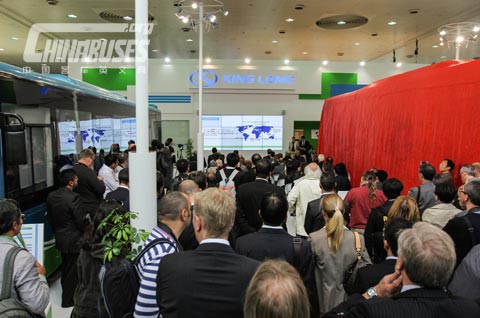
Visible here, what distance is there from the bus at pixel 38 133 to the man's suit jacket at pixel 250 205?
2.13 meters

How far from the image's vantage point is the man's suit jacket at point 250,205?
152 inches

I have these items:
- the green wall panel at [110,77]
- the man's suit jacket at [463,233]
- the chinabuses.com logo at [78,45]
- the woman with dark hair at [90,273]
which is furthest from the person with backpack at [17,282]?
the green wall panel at [110,77]

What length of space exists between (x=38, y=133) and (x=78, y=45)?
11541mm

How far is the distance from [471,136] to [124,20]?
33.8ft

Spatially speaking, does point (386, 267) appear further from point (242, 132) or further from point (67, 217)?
point (242, 132)

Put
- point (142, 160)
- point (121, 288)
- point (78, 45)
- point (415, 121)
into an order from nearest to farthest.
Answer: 1. point (121, 288)
2. point (142, 160)
3. point (415, 121)
4. point (78, 45)

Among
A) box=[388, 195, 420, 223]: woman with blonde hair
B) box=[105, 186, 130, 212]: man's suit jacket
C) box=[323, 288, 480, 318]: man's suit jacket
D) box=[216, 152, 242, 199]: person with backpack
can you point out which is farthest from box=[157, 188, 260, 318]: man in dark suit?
box=[216, 152, 242, 199]: person with backpack

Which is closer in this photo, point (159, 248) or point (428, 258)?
point (428, 258)

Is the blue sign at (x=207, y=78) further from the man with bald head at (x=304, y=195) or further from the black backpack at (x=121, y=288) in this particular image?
the black backpack at (x=121, y=288)

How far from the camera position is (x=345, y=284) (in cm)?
264

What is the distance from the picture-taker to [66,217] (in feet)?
12.8

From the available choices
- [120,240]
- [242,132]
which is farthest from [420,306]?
[242,132]

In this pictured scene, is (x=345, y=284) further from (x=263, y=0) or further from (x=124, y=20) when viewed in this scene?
(x=124, y=20)

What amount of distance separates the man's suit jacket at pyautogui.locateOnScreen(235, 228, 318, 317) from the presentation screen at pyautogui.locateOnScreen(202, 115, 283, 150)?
1327cm
